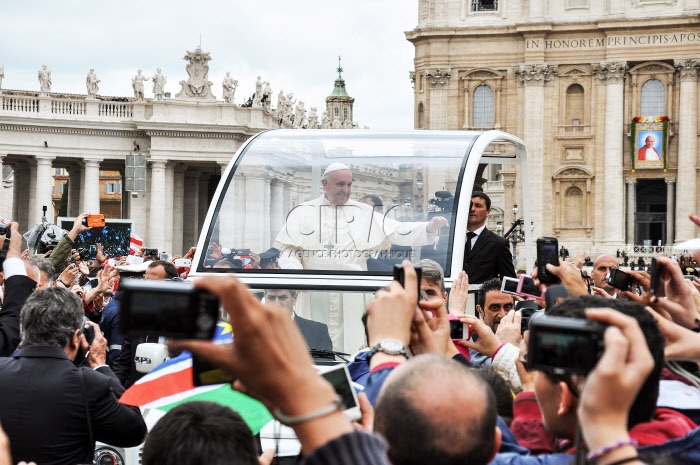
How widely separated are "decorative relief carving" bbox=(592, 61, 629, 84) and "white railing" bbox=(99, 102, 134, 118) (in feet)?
84.3

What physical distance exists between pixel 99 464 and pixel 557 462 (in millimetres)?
3936

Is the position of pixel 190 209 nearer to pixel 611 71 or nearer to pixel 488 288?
pixel 611 71

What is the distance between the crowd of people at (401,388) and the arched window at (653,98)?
55176 mm

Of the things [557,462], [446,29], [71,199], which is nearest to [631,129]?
[446,29]

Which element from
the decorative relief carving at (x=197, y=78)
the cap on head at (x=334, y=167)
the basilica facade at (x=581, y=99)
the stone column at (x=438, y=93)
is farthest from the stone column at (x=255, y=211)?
the stone column at (x=438, y=93)

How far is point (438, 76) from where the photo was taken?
6062cm

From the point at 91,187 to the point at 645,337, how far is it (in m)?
45.9

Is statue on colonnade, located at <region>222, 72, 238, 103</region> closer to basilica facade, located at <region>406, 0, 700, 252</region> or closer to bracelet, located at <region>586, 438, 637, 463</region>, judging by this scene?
basilica facade, located at <region>406, 0, 700, 252</region>

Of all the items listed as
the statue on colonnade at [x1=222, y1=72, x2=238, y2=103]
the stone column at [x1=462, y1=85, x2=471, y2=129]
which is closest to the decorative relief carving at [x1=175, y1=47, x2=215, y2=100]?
the statue on colonnade at [x1=222, y1=72, x2=238, y2=103]

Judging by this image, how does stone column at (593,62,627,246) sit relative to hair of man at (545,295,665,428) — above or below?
above

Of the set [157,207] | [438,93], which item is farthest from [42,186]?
[438,93]

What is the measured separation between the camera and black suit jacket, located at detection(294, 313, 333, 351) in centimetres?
749

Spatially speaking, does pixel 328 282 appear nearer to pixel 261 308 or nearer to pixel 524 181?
pixel 524 181

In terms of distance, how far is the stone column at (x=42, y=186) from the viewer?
46.0 m
